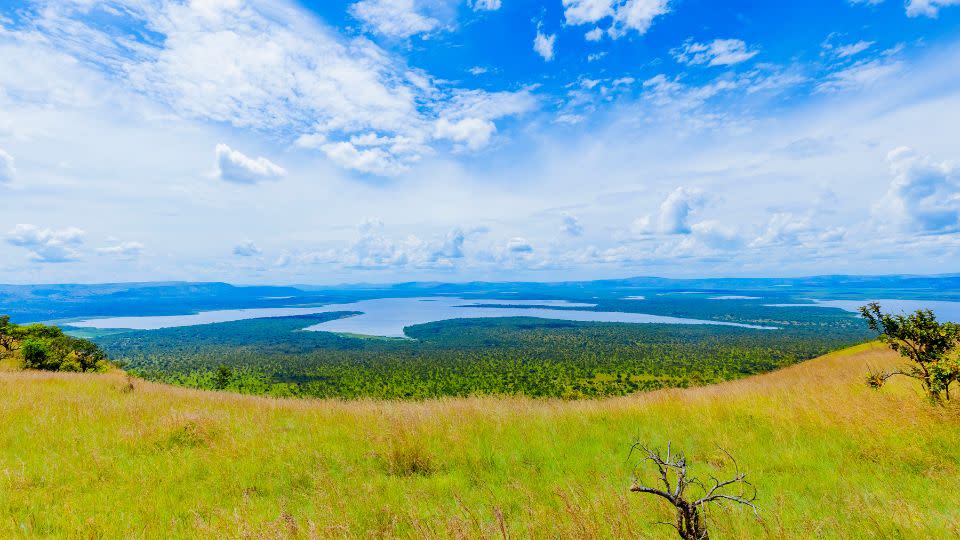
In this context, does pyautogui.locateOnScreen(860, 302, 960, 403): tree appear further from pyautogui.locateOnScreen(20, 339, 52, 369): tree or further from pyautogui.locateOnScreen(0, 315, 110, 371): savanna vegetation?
pyautogui.locateOnScreen(20, 339, 52, 369): tree

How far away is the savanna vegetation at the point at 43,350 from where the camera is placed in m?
28.4

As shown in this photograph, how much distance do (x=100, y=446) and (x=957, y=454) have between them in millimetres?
12853

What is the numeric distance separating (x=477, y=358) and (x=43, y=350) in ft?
315

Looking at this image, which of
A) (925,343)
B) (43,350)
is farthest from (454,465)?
(43,350)

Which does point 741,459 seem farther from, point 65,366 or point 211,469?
point 65,366

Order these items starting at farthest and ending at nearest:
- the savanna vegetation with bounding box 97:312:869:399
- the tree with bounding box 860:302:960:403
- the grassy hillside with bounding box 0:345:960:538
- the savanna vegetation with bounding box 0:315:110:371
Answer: the savanna vegetation with bounding box 97:312:869:399 < the savanna vegetation with bounding box 0:315:110:371 < the tree with bounding box 860:302:960:403 < the grassy hillside with bounding box 0:345:960:538

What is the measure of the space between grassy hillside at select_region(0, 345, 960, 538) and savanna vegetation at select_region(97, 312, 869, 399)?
96.5ft

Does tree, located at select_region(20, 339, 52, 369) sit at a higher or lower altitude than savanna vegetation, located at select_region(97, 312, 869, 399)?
higher

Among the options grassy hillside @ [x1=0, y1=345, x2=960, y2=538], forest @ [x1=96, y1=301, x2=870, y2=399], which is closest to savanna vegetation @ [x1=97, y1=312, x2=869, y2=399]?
forest @ [x1=96, y1=301, x2=870, y2=399]

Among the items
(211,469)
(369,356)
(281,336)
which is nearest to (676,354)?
(369,356)

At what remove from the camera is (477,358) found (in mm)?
Result: 117562

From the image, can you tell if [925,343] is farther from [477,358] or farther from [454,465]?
[477,358]

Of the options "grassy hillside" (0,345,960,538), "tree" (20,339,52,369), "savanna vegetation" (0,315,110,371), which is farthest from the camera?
Result: "savanna vegetation" (0,315,110,371)

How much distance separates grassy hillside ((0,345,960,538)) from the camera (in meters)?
4.09
